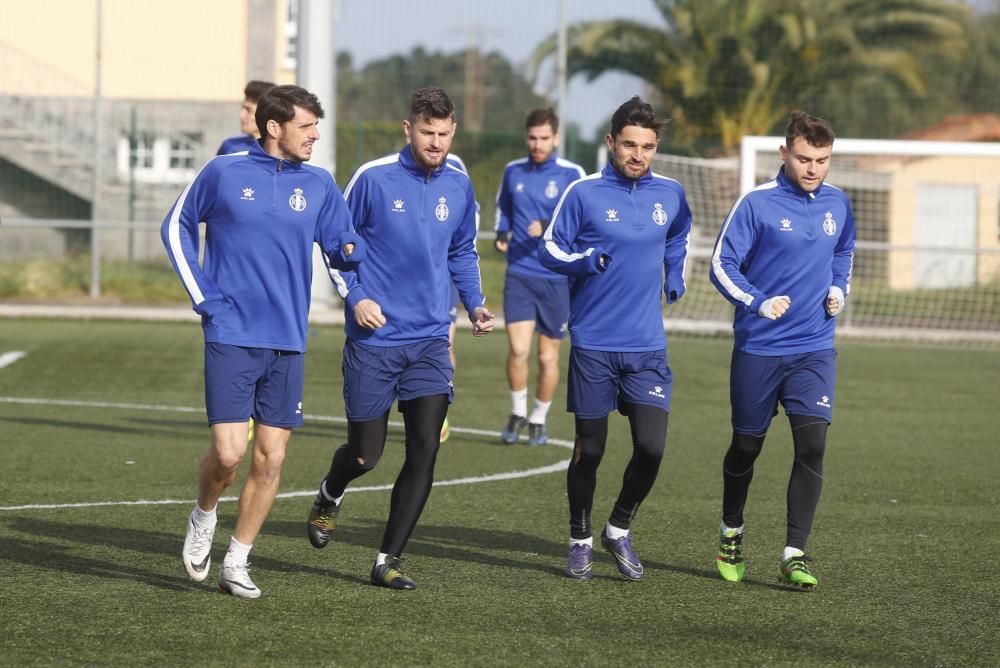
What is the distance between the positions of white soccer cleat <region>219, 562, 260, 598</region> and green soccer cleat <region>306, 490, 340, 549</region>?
0.88m

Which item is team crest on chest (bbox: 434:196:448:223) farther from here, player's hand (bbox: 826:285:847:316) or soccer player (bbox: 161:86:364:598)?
player's hand (bbox: 826:285:847:316)

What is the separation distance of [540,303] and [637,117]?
480 centimetres

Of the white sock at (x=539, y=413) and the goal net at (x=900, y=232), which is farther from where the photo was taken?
the goal net at (x=900, y=232)

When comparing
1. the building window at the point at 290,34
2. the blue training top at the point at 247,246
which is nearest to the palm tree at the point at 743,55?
the building window at the point at 290,34

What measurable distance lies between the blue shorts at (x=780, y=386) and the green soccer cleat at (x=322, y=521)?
74.5 inches

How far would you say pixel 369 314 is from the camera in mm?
6723

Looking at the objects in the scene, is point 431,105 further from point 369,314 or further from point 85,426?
point 85,426

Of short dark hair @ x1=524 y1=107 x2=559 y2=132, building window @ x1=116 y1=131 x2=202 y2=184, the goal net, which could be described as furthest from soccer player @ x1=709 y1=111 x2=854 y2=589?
building window @ x1=116 y1=131 x2=202 y2=184

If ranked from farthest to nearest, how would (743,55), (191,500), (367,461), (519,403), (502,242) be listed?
1. (743,55)
2. (502,242)
3. (519,403)
4. (191,500)
5. (367,461)

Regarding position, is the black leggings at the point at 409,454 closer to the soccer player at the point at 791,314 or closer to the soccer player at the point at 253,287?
the soccer player at the point at 253,287

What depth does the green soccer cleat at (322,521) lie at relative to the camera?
742 cm

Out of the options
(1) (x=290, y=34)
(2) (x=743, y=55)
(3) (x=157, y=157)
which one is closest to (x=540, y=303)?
(3) (x=157, y=157)

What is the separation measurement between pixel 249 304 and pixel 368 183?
2.94ft

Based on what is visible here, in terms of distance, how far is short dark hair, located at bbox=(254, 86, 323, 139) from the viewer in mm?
6445
